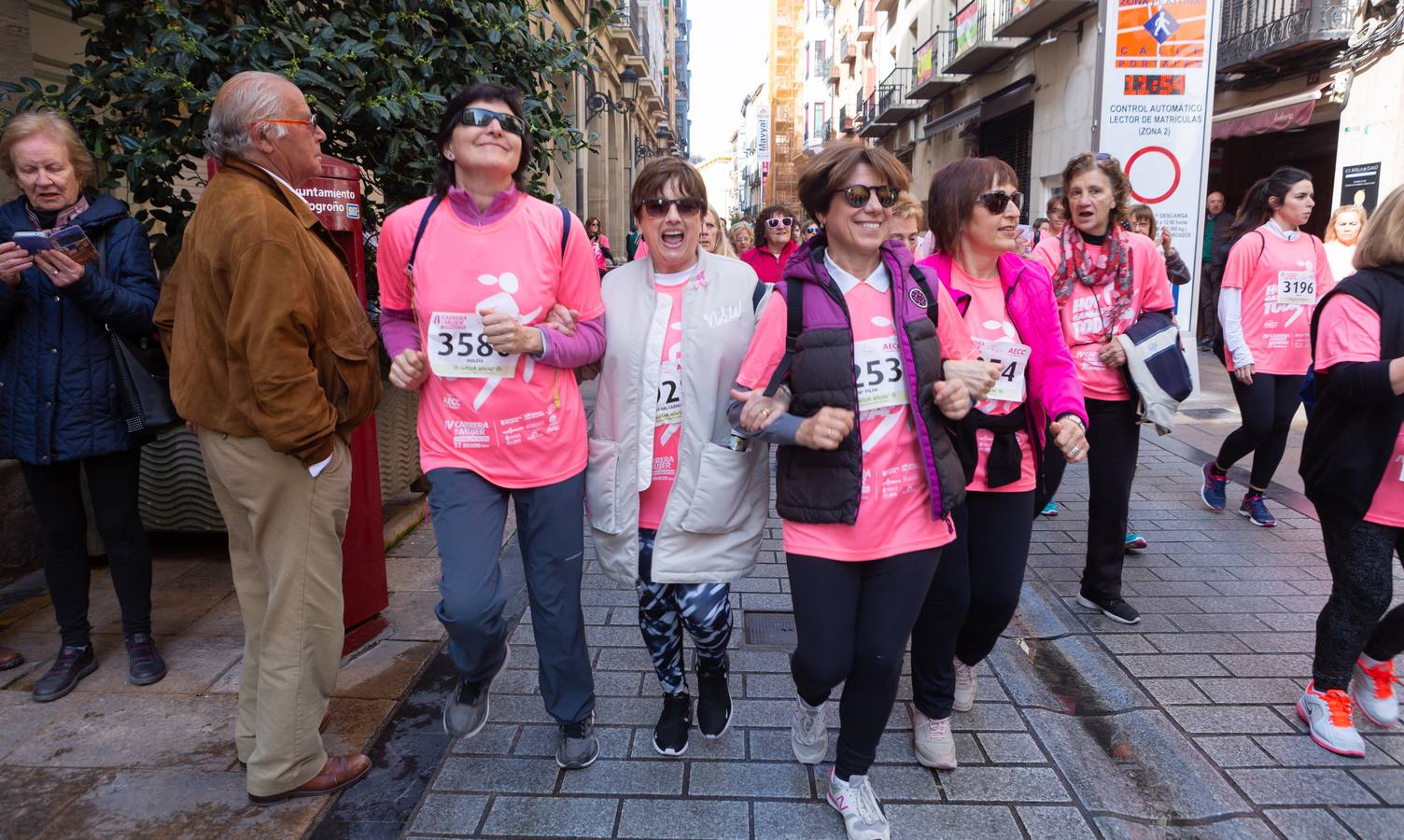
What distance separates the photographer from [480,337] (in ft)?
8.95

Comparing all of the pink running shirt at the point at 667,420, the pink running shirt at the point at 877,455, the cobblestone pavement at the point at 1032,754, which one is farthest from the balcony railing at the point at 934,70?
the pink running shirt at the point at 877,455

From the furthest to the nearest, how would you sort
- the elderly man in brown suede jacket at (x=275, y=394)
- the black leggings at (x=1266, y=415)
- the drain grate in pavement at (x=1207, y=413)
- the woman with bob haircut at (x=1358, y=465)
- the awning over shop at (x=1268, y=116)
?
the awning over shop at (x=1268, y=116), the drain grate in pavement at (x=1207, y=413), the black leggings at (x=1266, y=415), the woman with bob haircut at (x=1358, y=465), the elderly man in brown suede jacket at (x=275, y=394)

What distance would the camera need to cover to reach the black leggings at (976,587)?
9.64ft

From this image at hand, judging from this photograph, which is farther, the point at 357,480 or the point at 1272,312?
the point at 1272,312

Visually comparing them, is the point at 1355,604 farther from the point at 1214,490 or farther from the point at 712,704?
the point at 1214,490

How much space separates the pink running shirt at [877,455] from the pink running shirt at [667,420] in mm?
374

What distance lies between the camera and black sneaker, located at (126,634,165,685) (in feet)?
11.7

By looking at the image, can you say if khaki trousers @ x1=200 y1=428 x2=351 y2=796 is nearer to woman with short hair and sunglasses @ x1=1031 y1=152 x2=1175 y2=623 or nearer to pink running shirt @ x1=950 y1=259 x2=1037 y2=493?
pink running shirt @ x1=950 y1=259 x2=1037 y2=493

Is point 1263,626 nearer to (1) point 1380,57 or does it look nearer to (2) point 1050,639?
(2) point 1050,639

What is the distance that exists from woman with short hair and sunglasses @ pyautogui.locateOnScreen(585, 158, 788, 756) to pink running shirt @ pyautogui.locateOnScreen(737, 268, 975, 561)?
31 centimetres

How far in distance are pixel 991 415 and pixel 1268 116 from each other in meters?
14.7

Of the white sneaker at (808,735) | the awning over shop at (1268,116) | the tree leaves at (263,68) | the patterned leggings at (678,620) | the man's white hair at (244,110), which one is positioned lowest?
the white sneaker at (808,735)

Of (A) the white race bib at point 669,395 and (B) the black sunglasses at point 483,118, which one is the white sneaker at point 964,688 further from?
(B) the black sunglasses at point 483,118

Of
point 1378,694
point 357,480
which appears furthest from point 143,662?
point 1378,694
